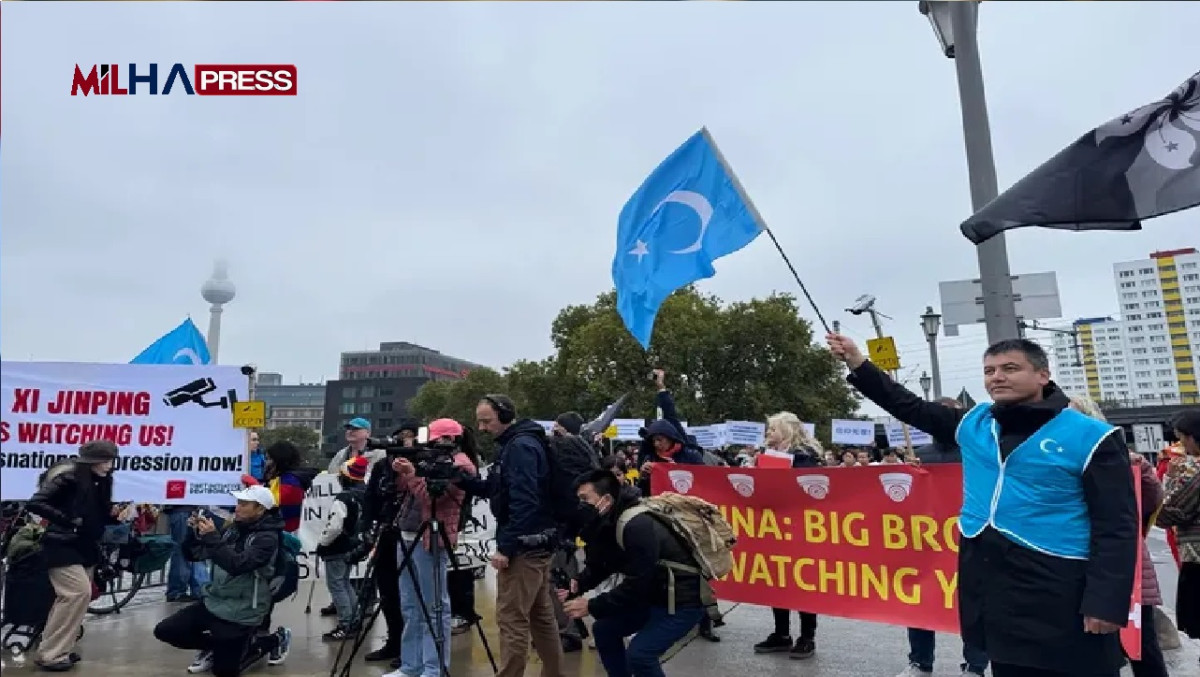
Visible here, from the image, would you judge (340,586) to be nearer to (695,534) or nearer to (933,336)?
(695,534)

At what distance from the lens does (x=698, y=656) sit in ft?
21.2

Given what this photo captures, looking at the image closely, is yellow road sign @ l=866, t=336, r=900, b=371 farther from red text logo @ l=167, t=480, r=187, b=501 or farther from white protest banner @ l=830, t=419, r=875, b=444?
white protest banner @ l=830, t=419, r=875, b=444

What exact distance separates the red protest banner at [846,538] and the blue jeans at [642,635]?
6.16ft

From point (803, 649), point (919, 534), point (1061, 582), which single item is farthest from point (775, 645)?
point (1061, 582)

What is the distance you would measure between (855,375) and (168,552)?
7654mm

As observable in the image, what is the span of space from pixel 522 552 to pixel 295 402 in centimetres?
19071

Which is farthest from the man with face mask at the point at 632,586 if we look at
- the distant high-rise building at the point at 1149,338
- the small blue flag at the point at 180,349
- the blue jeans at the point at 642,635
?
the distant high-rise building at the point at 1149,338

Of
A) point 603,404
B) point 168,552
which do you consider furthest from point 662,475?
point 603,404

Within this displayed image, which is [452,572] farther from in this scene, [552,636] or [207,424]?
[207,424]

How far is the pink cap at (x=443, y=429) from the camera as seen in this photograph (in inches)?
228

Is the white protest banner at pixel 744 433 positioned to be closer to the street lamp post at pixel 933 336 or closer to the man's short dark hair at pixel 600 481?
the street lamp post at pixel 933 336

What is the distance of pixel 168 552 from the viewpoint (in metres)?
8.45

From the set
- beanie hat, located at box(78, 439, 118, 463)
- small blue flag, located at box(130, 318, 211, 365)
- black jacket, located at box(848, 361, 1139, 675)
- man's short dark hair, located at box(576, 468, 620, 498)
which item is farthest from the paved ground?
small blue flag, located at box(130, 318, 211, 365)

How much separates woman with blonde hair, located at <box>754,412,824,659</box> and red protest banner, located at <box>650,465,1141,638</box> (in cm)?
39
